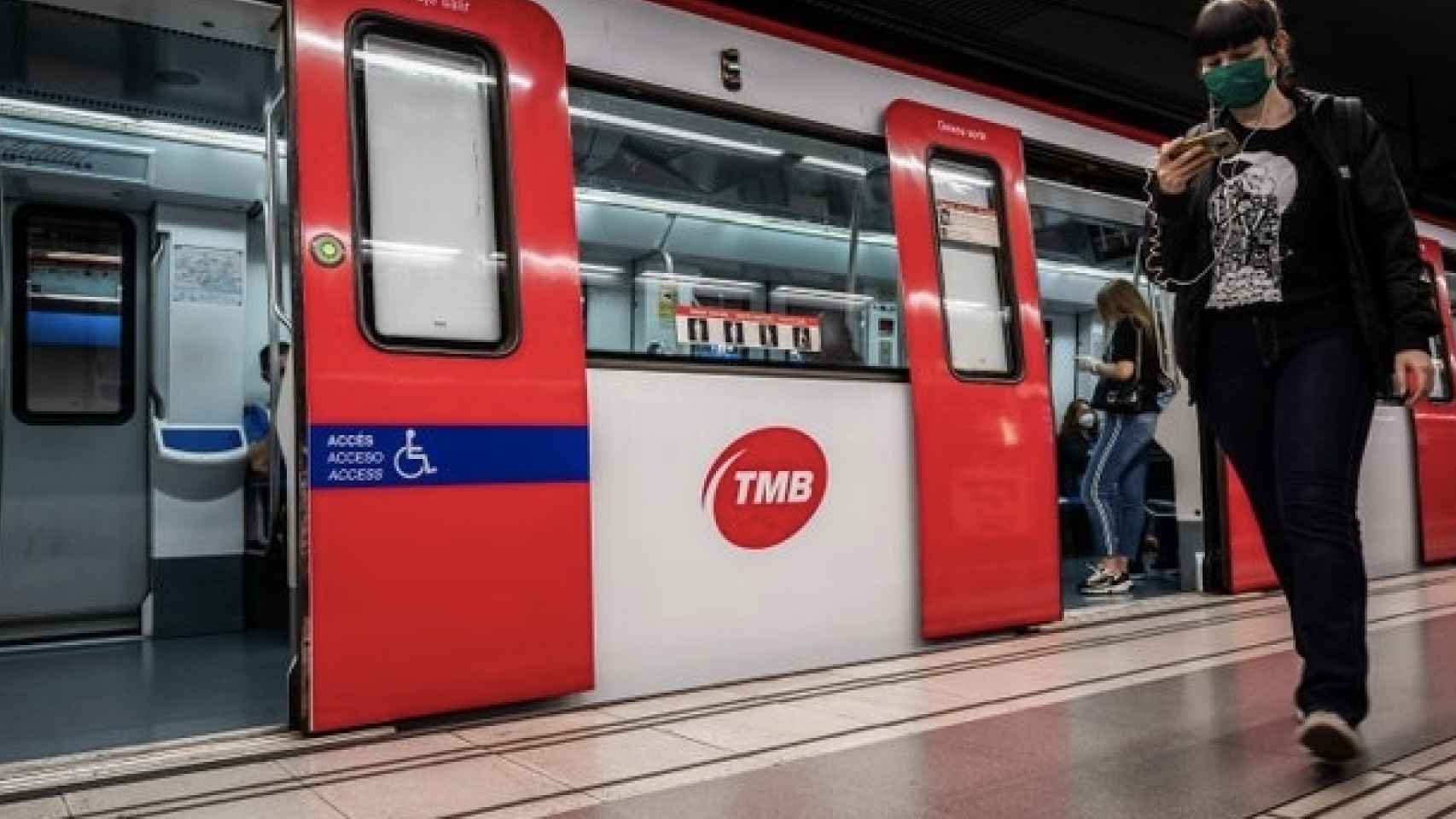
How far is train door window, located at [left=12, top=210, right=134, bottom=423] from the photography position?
434 cm

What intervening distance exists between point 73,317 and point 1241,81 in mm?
4561

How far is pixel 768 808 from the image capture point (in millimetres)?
1860

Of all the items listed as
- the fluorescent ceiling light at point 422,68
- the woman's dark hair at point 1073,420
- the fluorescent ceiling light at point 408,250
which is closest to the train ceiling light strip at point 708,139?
the fluorescent ceiling light at point 422,68

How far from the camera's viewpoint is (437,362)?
2543mm

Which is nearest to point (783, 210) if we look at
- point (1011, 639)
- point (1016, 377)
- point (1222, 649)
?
point (1016, 377)

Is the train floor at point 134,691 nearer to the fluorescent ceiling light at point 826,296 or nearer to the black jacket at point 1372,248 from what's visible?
the fluorescent ceiling light at point 826,296

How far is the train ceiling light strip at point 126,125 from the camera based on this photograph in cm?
395

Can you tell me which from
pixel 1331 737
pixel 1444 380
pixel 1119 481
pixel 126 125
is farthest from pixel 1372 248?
pixel 1444 380

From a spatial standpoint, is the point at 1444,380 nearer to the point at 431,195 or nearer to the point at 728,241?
the point at 728,241

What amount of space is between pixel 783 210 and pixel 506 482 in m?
3.38

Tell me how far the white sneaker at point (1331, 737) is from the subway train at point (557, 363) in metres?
1.56

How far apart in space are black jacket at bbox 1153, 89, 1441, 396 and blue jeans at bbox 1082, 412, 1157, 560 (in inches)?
119

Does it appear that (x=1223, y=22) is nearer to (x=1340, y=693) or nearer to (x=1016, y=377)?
(x=1340, y=693)

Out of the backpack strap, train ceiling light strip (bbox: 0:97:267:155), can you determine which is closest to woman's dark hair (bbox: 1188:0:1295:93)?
the backpack strap
